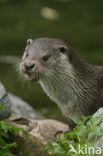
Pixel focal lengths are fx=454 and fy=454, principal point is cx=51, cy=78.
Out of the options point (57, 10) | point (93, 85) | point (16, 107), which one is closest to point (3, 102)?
point (93, 85)

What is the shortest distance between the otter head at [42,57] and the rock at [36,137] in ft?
1.80

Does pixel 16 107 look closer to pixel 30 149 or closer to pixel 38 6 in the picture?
pixel 30 149

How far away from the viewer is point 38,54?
4.48 meters

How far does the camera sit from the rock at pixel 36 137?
4016mm

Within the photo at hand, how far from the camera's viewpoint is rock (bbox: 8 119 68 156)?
4016 mm

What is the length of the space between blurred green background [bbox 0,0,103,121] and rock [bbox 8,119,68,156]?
2.09 meters

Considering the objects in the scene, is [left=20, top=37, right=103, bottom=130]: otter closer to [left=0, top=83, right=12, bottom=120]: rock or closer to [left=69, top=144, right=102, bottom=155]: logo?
[left=0, top=83, right=12, bottom=120]: rock

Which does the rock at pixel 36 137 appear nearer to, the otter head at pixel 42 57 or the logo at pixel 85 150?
the otter head at pixel 42 57

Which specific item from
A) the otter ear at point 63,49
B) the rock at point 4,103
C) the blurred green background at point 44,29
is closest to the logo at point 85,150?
the rock at point 4,103

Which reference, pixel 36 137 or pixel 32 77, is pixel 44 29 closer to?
pixel 32 77

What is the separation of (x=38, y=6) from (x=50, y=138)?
8780 millimetres

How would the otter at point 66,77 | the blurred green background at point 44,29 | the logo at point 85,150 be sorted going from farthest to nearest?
1. the blurred green background at point 44,29
2. the otter at point 66,77
3. the logo at point 85,150

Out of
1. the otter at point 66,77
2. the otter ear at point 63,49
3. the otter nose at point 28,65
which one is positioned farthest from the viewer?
the otter ear at point 63,49

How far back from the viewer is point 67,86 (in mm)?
4633
